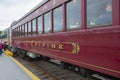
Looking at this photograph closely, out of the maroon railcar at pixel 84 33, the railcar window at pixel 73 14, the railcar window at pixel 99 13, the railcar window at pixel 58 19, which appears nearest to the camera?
the maroon railcar at pixel 84 33

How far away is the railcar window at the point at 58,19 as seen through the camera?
25.9 feet

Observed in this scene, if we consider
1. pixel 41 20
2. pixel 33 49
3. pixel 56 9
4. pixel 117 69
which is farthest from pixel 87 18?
pixel 33 49

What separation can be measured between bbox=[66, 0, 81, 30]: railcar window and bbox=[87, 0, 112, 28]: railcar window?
53 cm

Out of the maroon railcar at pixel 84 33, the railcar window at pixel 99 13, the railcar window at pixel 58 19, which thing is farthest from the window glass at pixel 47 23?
the railcar window at pixel 99 13

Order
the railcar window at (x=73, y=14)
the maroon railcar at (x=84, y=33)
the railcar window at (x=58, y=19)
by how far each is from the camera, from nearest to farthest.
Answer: the maroon railcar at (x=84, y=33) → the railcar window at (x=73, y=14) → the railcar window at (x=58, y=19)

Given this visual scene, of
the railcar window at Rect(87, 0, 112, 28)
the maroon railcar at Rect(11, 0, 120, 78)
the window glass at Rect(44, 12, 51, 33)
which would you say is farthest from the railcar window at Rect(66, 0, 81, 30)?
the window glass at Rect(44, 12, 51, 33)

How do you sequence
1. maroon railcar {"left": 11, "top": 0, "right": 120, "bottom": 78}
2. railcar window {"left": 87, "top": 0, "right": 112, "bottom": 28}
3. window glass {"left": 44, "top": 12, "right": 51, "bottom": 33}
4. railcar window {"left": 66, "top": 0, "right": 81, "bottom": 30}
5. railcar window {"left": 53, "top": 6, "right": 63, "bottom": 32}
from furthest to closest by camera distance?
1. window glass {"left": 44, "top": 12, "right": 51, "bottom": 33}
2. railcar window {"left": 53, "top": 6, "right": 63, "bottom": 32}
3. railcar window {"left": 66, "top": 0, "right": 81, "bottom": 30}
4. railcar window {"left": 87, "top": 0, "right": 112, "bottom": 28}
5. maroon railcar {"left": 11, "top": 0, "right": 120, "bottom": 78}

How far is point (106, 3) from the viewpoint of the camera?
5.32 m

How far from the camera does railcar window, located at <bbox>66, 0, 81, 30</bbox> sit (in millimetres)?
6587

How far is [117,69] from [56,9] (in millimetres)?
3824

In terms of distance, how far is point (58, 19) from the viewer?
323 inches

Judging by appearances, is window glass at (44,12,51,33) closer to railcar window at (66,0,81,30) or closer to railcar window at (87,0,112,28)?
railcar window at (66,0,81,30)

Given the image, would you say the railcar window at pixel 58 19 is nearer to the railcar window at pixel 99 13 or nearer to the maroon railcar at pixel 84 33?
the maroon railcar at pixel 84 33

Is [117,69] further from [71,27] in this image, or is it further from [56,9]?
[56,9]
